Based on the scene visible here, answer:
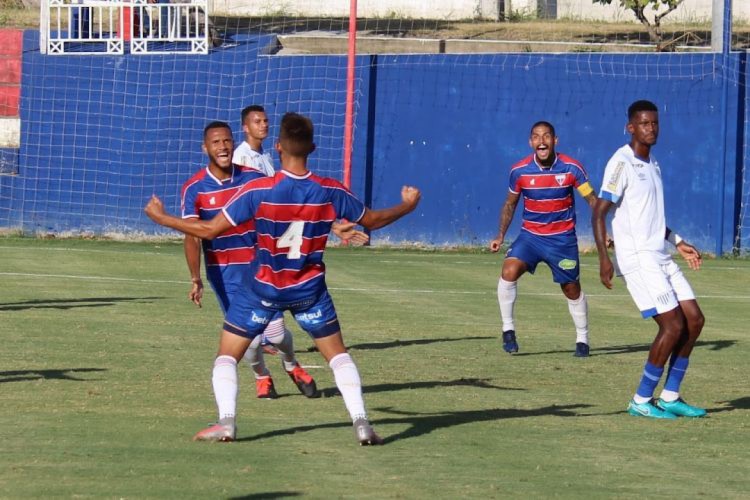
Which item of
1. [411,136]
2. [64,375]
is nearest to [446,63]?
[411,136]

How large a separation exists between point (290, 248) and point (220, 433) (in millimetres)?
1074

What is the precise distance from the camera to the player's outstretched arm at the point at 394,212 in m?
7.91

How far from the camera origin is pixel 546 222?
43.5 feet

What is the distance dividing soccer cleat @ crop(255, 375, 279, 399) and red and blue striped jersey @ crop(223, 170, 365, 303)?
2.03 metres

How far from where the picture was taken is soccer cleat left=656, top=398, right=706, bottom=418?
31.0ft

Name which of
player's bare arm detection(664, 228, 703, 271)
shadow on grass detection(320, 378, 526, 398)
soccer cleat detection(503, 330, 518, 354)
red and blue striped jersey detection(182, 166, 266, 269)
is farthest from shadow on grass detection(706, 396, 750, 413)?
red and blue striped jersey detection(182, 166, 266, 269)

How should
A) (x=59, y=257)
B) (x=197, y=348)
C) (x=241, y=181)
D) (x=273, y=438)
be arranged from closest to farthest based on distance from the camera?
(x=273, y=438) < (x=241, y=181) < (x=197, y=348) < (x=59, y=257)

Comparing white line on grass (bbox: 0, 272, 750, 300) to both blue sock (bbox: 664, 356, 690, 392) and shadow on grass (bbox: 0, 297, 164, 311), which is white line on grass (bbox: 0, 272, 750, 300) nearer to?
shadow on grass (bbox: 0, 297, 164, 311)

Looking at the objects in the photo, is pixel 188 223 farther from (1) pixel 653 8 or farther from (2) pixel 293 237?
(1) pixel 653 8

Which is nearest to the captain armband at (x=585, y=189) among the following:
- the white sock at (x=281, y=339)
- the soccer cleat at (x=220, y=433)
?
the white sock at (x=281, y=339)

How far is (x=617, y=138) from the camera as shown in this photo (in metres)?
24.3

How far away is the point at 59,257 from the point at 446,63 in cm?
751

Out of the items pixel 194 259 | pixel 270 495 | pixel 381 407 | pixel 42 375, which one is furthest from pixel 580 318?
pixel 270 495

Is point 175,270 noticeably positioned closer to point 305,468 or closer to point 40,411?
point 40,411
